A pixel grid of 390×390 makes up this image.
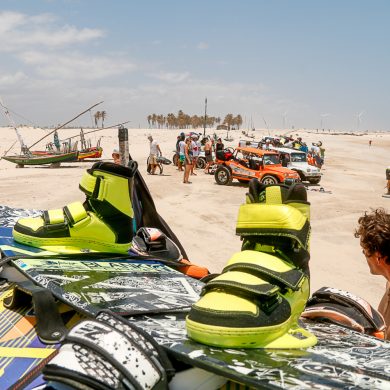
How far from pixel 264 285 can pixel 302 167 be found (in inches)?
652

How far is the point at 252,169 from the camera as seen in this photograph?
1543 cm

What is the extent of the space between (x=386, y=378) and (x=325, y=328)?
687mm

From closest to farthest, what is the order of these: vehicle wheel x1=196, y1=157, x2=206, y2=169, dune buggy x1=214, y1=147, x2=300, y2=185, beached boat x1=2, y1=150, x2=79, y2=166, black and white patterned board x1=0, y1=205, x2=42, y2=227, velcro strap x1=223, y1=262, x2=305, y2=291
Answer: velcro strap x1=223, y1=262, x2=305, y2=291 → black and white patterned board x1=0, y1=205, x2=42, y2=227 → dune buggy x1=214, y1=147, x2=300, y2=185 → vehicle wheel x1=196, y1=157, x2=206, y2=169 → beached boat x1=2, y1=150, x2=79, y2=166

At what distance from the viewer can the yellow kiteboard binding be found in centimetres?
125

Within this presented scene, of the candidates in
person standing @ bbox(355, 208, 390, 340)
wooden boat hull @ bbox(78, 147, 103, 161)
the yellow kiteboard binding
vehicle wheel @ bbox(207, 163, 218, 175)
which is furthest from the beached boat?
the yellow kiteboard binding

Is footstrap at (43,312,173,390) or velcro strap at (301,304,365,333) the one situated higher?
footstrap at (43,312,173,390)

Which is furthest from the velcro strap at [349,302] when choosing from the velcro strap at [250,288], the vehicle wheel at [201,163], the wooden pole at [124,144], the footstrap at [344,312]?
the vehicle wheel at [201,163]

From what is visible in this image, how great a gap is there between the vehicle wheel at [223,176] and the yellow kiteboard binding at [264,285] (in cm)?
1334

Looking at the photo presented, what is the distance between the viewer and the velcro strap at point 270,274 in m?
1.36

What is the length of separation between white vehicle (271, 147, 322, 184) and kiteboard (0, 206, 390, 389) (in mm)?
15100

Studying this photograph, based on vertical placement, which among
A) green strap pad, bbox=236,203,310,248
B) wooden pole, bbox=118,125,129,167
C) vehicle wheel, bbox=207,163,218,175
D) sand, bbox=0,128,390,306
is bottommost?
sand, bbox=0,128,390,306

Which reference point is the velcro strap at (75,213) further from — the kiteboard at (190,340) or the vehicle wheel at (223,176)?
the vehicle wheel at (223,176)

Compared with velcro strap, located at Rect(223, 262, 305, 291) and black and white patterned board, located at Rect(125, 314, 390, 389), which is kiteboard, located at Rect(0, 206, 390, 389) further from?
velcro strap, located at Rect(223, 262, 305, 291)

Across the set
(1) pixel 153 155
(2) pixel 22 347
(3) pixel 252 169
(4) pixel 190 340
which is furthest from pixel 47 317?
(1) pixel 153 155
